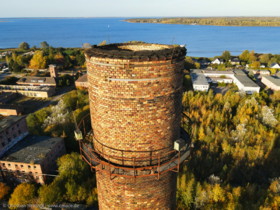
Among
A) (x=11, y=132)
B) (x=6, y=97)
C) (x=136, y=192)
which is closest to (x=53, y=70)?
(x=6, y=97)

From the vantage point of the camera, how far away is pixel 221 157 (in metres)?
22.8

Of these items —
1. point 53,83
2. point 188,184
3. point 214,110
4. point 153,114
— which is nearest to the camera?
point 153,114

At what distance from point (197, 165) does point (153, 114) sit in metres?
19.3

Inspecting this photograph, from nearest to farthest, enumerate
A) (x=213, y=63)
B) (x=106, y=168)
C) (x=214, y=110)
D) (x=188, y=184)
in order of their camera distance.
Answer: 1. (x=106, y=168)
2. (x=188, y=184)
3. (x=214, y=110)
4. (x=213, y=63)

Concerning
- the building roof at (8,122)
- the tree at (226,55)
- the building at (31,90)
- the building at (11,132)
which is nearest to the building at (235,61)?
the tree at (226,55)

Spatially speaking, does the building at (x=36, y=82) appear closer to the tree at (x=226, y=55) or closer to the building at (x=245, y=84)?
the building at (x=245, y=84)

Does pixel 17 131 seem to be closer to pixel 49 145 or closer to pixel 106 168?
pixel 49 145

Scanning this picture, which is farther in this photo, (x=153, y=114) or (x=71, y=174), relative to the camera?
(x=71, y=174)

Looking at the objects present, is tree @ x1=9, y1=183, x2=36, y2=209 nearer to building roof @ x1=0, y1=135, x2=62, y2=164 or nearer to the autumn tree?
building roof @ x1=0, y1=135, x2=62, y2=164

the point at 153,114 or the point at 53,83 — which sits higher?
the point at 153,114

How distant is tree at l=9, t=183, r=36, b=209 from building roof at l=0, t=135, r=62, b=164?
2436 millimetres

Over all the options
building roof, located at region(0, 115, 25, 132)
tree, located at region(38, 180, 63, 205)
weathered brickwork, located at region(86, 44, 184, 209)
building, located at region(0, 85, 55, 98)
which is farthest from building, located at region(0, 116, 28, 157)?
building, located at region(0, 85, 55, 98)

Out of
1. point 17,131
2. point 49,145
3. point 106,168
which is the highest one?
point 106,168

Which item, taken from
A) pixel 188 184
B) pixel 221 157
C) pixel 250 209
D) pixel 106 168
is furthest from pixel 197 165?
pixel 106 168
